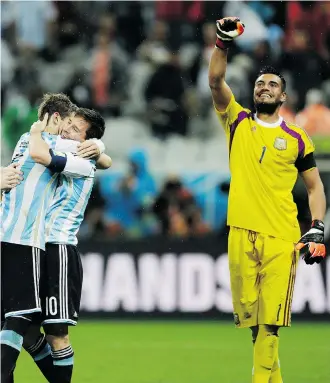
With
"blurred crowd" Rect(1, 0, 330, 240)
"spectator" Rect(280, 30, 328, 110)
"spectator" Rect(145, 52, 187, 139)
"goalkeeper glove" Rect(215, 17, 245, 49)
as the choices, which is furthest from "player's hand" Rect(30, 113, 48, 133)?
"spectator" Rect(280, 30, 328, 110)

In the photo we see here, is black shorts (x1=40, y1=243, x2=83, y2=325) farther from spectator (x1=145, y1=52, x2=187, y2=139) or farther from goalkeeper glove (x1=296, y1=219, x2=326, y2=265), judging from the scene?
spectator (x1=145, y1=52, x2=187, y2=139)

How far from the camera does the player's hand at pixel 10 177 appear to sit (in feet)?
21.6

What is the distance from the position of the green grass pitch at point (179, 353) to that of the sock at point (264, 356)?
1.00 metres

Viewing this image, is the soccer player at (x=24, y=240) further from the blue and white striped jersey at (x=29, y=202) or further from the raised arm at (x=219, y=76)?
the raised arm at (x=219, y=76)

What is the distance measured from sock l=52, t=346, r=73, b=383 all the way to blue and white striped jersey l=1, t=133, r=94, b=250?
2.29 ft

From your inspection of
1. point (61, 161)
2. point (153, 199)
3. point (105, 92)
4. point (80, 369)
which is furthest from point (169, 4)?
point (61, 161)

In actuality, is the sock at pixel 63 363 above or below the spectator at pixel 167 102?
below

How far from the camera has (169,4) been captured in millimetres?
16969

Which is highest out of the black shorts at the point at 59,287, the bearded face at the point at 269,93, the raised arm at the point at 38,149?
the bearded face at the point at 269,93

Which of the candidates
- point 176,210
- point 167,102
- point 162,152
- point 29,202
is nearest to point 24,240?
point 29,202

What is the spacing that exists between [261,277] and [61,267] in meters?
1.51

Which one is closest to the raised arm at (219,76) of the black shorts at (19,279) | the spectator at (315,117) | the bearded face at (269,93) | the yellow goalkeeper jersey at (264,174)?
the yellow goalkeeper jersey at (264,174)

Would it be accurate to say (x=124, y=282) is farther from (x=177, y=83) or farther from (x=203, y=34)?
(x=203, y=34)

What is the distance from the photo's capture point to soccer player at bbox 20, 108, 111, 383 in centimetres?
670
